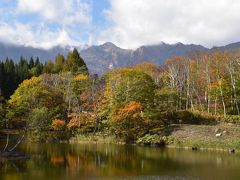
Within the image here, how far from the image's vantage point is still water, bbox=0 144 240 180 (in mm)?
23781

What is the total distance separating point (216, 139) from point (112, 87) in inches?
680

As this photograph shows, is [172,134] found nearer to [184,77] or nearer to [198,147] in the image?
[198,147]

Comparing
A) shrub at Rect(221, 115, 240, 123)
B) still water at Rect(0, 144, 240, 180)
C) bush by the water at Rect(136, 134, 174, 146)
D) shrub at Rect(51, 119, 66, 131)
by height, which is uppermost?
shrub at Rect(221, 115, 240, 123)

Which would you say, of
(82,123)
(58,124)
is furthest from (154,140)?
(58,124)

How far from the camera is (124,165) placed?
28797 millimetres

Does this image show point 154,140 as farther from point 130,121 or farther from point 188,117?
point 188,117

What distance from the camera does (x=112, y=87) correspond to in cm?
5206

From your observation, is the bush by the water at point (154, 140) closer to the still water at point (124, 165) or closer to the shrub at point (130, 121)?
the shrub at point (130, 121)

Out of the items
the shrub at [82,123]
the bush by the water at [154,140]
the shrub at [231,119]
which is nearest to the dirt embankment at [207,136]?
the bush by the water at [154,140]

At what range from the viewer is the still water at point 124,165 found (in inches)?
936

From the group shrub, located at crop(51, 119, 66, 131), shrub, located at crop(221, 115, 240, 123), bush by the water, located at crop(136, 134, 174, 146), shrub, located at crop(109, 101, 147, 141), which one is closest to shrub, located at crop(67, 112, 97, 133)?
shrub, located at crop(51, 119, 66, 131)

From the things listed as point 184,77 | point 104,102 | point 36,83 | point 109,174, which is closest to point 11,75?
point 36,83

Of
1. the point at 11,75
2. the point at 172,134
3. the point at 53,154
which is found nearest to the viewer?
the point at 53,154

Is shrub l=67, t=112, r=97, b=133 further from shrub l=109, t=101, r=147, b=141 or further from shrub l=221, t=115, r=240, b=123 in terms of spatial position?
shrub l=221, t=115, r=240, b=123
